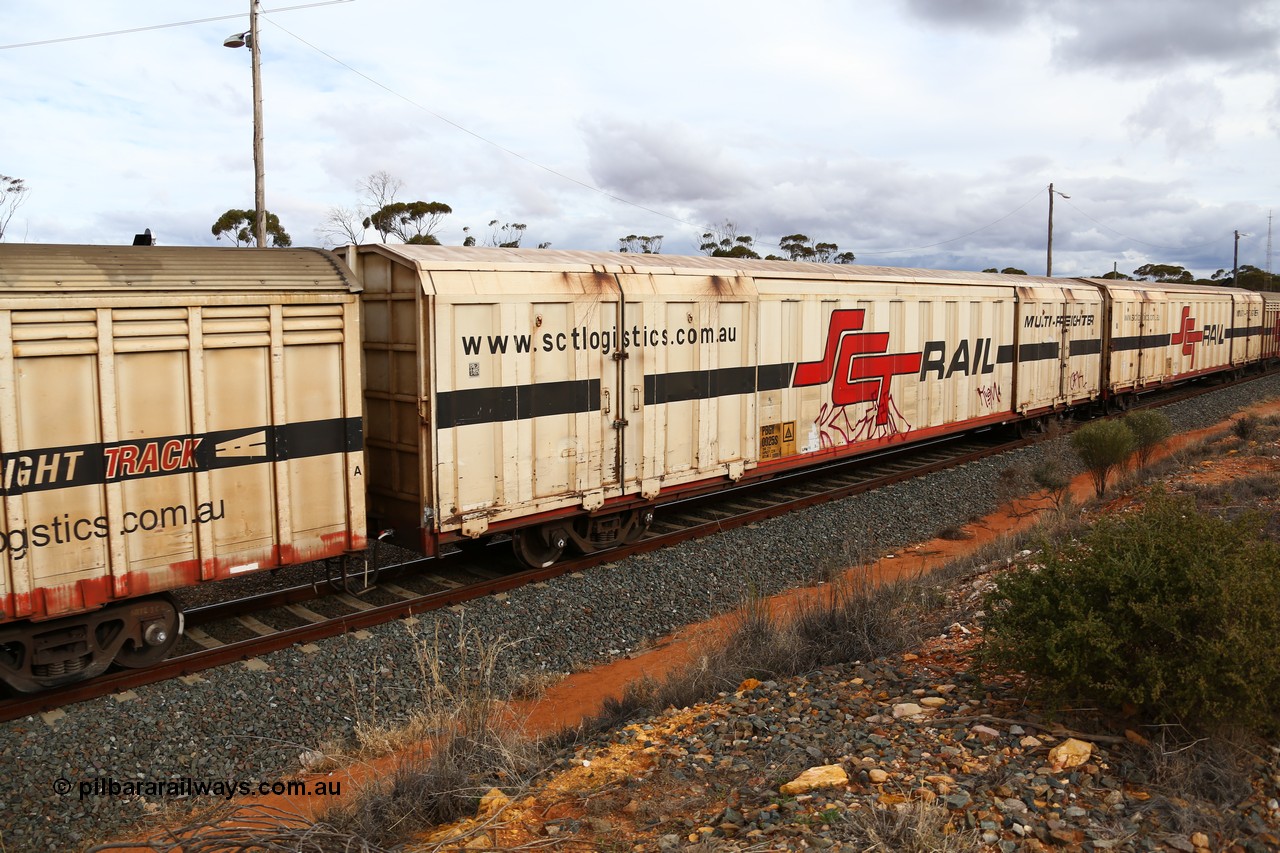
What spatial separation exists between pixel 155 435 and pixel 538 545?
169 inches

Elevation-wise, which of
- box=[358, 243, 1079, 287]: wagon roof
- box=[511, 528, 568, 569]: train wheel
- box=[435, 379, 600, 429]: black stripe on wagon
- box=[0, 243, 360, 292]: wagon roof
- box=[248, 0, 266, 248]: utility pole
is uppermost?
box=[248, 0, 266, 248]: utility pole

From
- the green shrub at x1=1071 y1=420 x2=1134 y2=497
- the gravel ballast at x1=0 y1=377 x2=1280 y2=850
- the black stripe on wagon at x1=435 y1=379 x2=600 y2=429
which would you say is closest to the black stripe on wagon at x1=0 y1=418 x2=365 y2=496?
the black stripe on wagon at x1=435 y1=379 x2=600 y2=429

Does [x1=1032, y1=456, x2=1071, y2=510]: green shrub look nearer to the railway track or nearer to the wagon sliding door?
the railway track

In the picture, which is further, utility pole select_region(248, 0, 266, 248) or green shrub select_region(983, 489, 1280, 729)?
utility pole select_region(248, 0, 266, 248)

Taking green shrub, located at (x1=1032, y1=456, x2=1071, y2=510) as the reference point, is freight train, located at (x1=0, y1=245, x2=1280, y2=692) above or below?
above

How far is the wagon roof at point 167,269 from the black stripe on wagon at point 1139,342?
20.3 m

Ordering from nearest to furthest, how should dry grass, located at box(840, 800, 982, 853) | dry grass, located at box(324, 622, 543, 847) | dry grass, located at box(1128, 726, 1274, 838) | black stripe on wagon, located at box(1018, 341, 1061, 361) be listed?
dry grass, located at box(840, 800, 982, 853) → dry grass, located at box(1128, 726, 1274, 838) → dry grass, located at box(324, 622, 543, 847) → black stripe on wagon, located at box(1018, 341, 1061, 361)

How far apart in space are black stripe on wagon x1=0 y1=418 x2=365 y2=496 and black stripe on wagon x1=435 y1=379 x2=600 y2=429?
0.88 m

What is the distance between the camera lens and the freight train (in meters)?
6.61

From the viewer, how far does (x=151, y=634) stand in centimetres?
725

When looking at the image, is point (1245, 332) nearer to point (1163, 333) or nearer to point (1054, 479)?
point (1163, 333)

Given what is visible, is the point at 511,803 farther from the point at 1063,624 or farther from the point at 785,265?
the point at 785,265

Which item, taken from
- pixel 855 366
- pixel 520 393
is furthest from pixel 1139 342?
pixel 520 393

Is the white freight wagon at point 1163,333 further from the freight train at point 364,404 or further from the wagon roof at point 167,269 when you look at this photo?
the wagon roof at point 167,269
